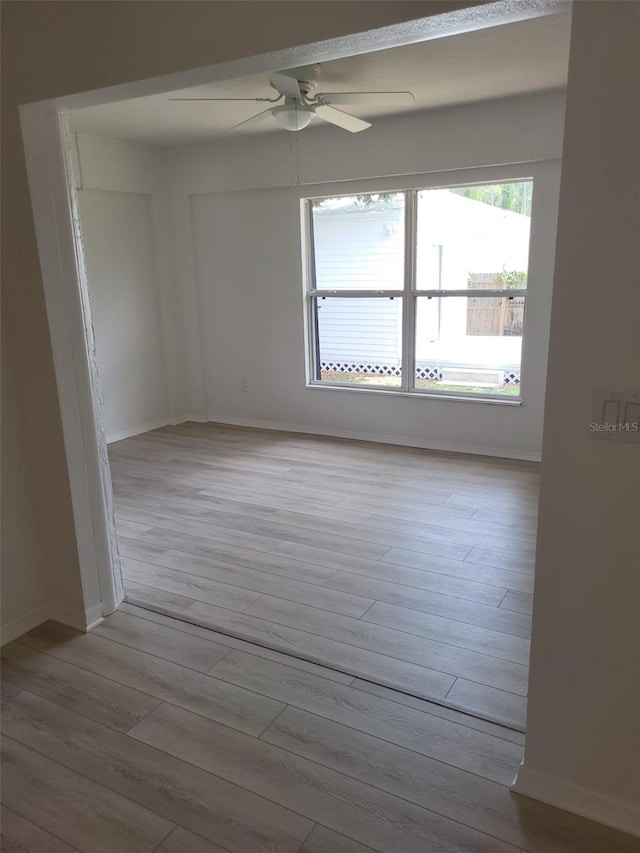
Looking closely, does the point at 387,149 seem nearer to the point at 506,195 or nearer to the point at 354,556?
the point at 506,195

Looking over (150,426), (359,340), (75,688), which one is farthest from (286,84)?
(150,426)

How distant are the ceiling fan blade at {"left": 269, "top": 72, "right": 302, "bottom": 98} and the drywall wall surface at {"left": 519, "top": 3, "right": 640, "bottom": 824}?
89.5 inches

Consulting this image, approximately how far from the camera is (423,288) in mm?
5043

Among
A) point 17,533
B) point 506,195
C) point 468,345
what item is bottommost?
point 17,533

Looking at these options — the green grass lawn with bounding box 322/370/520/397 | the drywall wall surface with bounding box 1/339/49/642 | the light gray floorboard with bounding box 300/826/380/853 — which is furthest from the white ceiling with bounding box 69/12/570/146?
the light gray floorboard with bounding box 300/826/380/853

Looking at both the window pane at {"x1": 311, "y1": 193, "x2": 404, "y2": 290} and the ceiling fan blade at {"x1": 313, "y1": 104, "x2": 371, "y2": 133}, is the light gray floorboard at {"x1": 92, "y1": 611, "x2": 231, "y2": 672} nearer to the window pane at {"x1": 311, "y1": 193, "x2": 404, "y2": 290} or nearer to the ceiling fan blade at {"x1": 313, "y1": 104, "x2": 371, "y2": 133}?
the ceiling fan blade at {"x1": 313, "y1": 104, "x2": 371, "y2": 133}

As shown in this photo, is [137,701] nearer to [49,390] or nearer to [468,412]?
[49,390]

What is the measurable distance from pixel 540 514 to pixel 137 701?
1.62 metres

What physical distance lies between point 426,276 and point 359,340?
857 millimetres

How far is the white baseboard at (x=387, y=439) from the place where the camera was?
4898mm

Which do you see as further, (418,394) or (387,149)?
(418,394)

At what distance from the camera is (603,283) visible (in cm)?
140

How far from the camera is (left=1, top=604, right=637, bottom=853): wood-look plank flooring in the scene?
5.50 ft

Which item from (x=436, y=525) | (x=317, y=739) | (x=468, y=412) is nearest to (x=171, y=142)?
(x=468, y=412)
